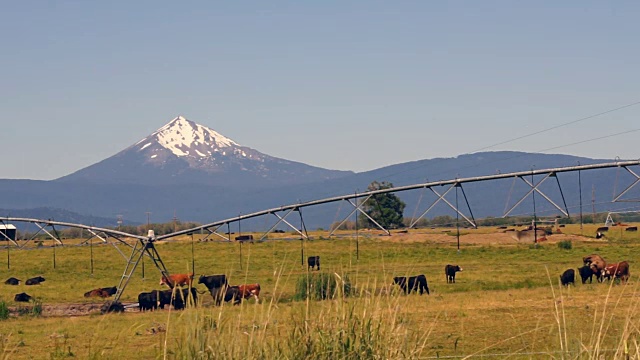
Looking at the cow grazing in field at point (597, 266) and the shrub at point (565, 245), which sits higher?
the shrub at point (565, 245)

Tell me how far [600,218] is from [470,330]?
141 m

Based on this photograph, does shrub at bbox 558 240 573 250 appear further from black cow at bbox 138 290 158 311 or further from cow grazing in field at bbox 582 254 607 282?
black cow at bbox 138 290 158 311

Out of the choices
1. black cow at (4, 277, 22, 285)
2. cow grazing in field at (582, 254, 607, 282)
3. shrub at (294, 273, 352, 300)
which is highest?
shrub at (294, 273, 352, 300)

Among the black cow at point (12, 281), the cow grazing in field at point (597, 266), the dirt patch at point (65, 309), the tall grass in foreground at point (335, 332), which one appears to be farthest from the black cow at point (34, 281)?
the tall grass in foreground at point (335, 332)

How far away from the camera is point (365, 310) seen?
12.2 m

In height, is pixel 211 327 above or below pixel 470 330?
above

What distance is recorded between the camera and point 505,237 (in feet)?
262

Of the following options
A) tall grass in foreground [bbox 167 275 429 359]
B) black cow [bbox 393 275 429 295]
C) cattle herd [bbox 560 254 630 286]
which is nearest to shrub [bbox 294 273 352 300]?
tall grass in foreground [bbox 167 275 429 359]

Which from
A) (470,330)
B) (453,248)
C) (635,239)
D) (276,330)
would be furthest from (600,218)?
(276,330)

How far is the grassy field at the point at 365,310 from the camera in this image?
11625 mm

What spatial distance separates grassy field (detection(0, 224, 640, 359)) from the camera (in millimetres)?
11625

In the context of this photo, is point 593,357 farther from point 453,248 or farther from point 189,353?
point 453,248

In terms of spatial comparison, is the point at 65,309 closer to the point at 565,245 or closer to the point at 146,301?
the point at 146,301

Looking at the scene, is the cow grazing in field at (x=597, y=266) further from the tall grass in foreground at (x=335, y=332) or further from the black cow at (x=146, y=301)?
the tall grass in foreground at (x=335, y=332)
